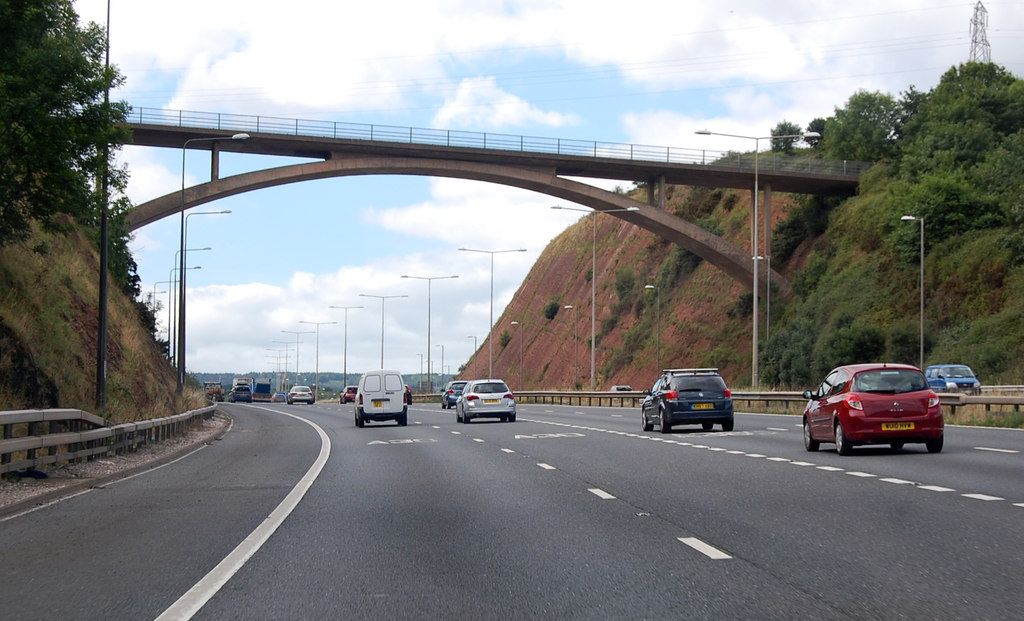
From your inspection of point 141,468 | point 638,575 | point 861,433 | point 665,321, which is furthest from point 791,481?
point 665,321

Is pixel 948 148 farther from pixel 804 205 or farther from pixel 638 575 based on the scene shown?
pixel 638 575

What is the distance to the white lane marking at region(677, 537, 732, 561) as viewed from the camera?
868 centimetres

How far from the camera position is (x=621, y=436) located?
27453 mm

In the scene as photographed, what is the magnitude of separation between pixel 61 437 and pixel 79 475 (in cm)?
65

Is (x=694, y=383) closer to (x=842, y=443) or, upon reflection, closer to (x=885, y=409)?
(x=842, y=443)

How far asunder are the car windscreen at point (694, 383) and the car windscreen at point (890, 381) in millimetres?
8969

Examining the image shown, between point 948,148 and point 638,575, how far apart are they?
69.0 metres

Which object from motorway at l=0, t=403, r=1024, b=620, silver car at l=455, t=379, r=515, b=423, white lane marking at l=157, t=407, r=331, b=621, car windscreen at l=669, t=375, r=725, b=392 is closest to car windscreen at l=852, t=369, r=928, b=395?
motorway at l=0, t=403, r=1024, b=620

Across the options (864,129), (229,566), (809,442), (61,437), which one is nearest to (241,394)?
(864,129)

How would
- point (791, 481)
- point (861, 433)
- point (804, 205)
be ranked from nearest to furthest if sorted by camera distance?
point (791, 481), point (861, 433), point (804, 205)

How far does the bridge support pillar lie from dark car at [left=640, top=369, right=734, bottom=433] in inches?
1497

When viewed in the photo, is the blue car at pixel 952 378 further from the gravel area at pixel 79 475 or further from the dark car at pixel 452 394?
the gravel area at pixel 79 475

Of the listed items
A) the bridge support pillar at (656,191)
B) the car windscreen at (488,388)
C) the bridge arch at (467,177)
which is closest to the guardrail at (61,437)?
the car windscreen at (488,388)

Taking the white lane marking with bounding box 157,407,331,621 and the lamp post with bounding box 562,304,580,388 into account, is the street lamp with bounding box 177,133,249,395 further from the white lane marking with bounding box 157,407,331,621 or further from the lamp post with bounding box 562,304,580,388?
the lamp post with bounding box 562,304,580,388
